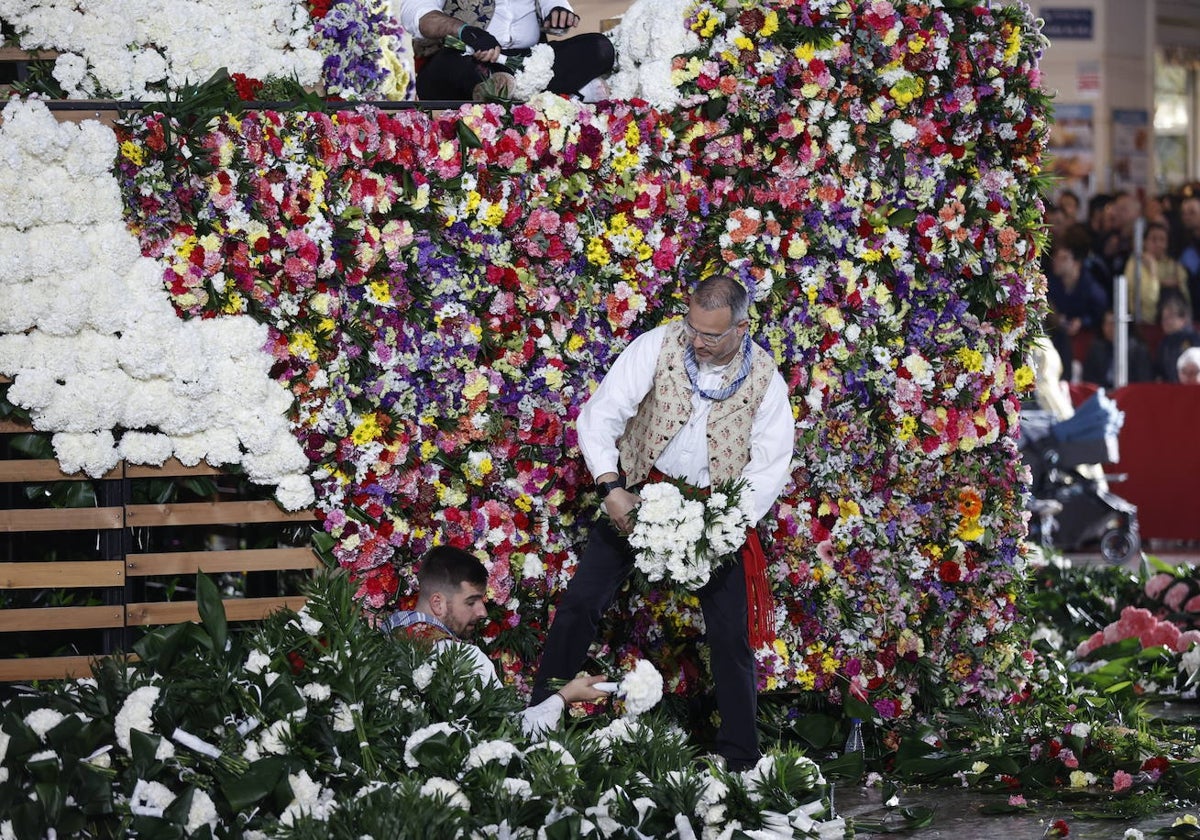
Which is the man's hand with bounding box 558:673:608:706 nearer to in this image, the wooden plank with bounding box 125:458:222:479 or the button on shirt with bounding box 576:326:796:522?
the button on shirt with bounding box 576:326:796:522

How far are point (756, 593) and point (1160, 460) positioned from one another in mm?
7687

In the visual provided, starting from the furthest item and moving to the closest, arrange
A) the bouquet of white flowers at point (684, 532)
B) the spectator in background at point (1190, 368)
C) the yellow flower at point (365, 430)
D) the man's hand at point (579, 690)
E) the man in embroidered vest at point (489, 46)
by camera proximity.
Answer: the spectator in background at point (1190, 368)
the man in embroidered vest at point (489, 46)
the yellow flower at point (365, 430)
the bouquet of white flowers at point (684, 532)
the man's hand at point (579, 690)

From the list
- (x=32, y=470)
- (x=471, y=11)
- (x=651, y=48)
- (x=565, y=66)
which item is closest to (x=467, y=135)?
(x=565, y=66)

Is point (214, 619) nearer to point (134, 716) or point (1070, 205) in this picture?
point (134, 716)

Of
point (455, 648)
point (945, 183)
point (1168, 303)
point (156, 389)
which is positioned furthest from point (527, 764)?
point (1168, 303)

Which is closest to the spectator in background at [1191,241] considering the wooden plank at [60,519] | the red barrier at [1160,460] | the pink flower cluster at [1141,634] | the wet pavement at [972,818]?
the red barrier at [1160,460]

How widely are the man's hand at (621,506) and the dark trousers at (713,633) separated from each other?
187mm

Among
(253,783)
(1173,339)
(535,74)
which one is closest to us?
(253,783)

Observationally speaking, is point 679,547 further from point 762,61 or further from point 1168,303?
point 1168,303

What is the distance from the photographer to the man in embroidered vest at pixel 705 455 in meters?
4.93

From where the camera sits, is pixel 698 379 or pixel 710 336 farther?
pixel 698 379

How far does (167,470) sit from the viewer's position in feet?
17.3

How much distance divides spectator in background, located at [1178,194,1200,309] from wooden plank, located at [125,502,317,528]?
1100cm

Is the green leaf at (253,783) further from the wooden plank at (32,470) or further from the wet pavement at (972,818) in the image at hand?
the wet pavement at (972,818)
